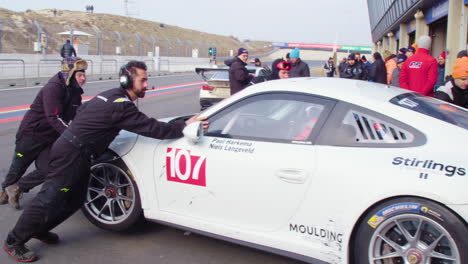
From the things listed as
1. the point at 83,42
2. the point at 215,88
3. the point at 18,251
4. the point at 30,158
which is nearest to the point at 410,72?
the point at 215,88

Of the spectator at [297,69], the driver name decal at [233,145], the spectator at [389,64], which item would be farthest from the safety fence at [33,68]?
the driver name decal at [233,145]

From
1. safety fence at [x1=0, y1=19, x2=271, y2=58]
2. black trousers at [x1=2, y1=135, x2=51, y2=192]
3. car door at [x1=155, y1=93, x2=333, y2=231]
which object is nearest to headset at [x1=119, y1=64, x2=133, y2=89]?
car door at [x1=155, y1=93, x2=333, y2=231]

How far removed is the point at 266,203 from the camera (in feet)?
10.7

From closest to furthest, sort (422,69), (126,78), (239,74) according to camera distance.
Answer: (126,78) < (422,69) < (239,74)

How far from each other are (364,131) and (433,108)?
0.73 meters

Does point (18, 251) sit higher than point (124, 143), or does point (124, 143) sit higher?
point (124, 143)

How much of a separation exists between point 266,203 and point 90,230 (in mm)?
1948

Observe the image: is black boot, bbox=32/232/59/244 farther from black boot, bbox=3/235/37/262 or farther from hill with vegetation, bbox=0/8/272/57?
hill with vegetation, bbox=0/8/272/57

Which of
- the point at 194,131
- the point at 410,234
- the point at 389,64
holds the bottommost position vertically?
the point at 410,234

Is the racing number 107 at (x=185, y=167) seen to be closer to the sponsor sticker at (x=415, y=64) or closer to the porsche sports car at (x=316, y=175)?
the porsche sports car at (x=316, y=175)

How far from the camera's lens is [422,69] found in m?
7.10

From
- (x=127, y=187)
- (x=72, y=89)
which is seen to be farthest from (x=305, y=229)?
(x=72, y=89)

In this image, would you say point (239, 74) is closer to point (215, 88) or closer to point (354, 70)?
point (215, 88)

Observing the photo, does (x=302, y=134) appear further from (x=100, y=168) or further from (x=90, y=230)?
(x=90, y=230)
